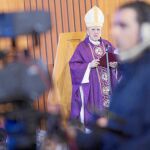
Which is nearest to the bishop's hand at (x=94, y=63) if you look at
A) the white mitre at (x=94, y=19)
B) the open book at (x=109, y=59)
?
the open book at (x=109, y=59)

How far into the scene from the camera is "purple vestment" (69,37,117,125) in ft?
14.1

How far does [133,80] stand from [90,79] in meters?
2.78

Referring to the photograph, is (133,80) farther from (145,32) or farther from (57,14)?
(57,14)

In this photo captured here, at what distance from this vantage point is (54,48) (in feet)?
17.0

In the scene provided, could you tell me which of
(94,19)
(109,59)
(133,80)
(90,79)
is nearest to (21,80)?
(133,80)

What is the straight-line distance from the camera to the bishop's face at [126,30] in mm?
1583

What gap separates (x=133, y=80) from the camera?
1.57 metres

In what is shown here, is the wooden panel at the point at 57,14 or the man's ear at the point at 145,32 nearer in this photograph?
the man's ear at the point at 145,32

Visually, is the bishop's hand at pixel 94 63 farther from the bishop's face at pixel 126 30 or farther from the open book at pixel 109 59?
the bishop's face at pixel 126 30

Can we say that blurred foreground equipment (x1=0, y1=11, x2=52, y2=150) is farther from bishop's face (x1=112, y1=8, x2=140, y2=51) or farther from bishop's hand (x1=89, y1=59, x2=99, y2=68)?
bishop's hand (x1=89, y1=59, x2=99, y2=68)

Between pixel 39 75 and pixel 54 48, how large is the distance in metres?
3.78

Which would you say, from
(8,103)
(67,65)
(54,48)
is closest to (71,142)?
(8,103)

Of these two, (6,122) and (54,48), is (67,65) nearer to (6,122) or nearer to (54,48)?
(54,48)

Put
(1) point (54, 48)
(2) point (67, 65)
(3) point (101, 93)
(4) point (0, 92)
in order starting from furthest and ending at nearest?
1. (1) point (54, 48)
2. (2) point (67, 65)
3. (3) point (101, 93)
4. (4) point (0, 92)
